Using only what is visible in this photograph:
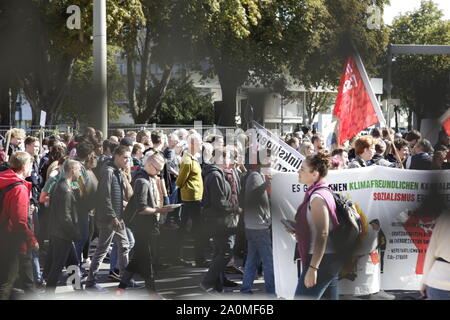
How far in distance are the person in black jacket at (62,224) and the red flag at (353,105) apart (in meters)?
2.93

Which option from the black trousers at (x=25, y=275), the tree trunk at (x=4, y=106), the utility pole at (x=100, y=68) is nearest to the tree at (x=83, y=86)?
the tree trunk at (x=4, y=106)

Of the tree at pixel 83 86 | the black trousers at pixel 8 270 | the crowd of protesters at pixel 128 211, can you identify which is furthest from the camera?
the tree at pixel 83 86

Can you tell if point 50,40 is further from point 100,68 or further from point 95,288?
point 95,288

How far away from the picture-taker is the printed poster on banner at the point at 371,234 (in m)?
5.82

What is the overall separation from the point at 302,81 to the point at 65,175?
3011 centimetres

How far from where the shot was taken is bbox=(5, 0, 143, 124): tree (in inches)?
756

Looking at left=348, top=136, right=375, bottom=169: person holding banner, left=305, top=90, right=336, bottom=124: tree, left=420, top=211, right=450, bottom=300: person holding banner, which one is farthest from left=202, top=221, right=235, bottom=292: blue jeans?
left=305, top=90, right=336, bottom=124: tree

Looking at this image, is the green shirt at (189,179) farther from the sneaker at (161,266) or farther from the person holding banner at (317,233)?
the person holding banner at (317,233)

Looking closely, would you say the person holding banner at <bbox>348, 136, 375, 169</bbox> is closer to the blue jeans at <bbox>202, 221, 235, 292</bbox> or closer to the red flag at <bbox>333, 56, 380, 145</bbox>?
the red flag at <bbox>333, 56, 380, 145</bbox>

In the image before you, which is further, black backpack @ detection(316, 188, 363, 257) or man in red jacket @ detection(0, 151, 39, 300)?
man in red jacket @ detection(0, 151, 39, 300)

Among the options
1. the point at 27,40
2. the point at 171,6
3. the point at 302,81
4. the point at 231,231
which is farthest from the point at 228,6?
the point at 231,231

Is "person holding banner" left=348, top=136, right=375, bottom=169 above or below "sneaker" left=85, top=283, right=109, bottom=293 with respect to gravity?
above

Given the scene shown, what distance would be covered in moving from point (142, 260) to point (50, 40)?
16.5 meters

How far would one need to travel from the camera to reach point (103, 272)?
8.48 m
